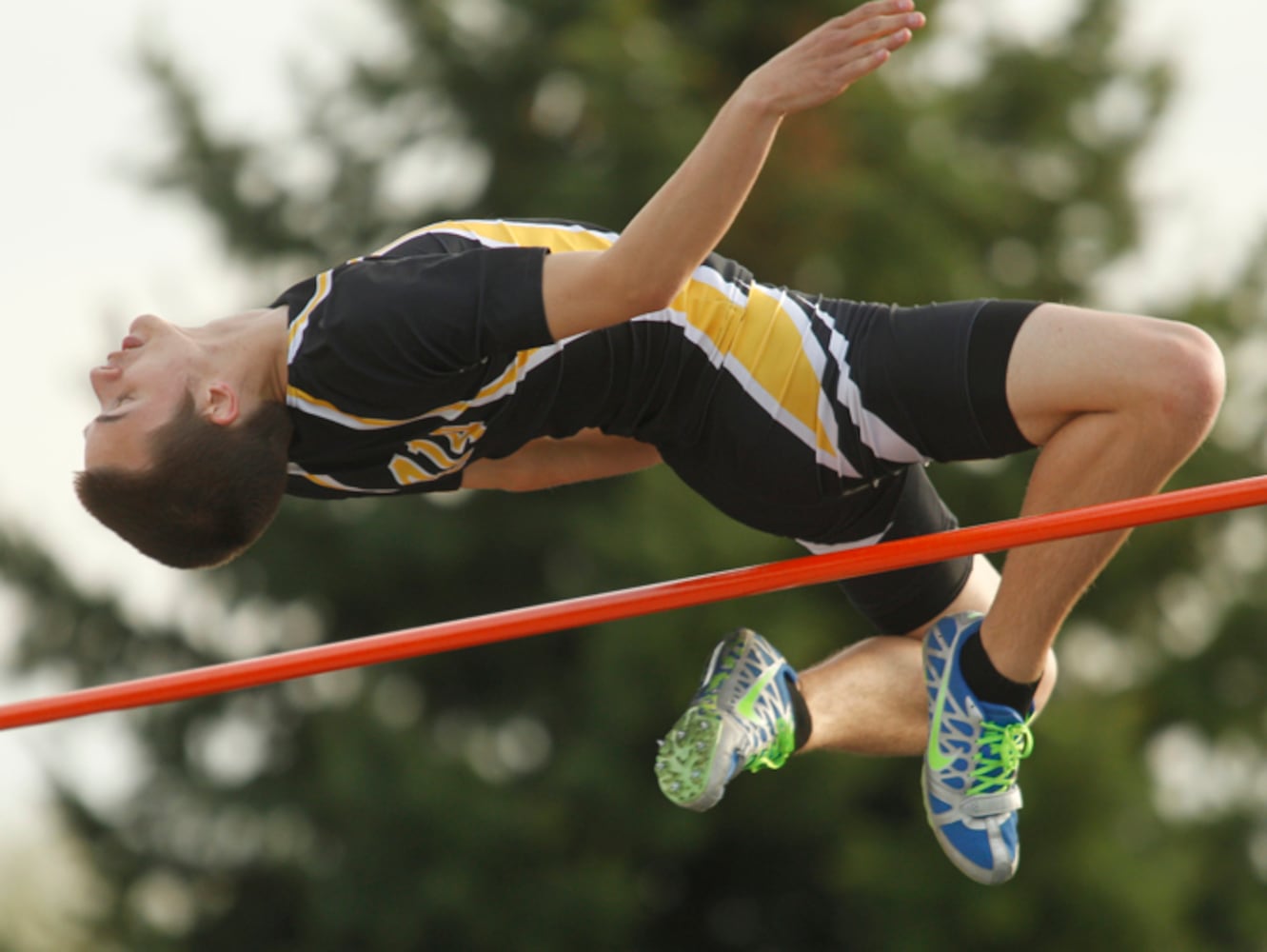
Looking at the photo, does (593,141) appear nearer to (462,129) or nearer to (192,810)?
(462,129)

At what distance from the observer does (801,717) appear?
3.44 meters

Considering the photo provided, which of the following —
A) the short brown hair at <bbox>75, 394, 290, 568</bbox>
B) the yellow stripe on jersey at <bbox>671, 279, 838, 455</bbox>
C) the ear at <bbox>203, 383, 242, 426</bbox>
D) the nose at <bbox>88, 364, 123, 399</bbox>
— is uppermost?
the nose at <bbox>88, 364, 123, 399</bbox>

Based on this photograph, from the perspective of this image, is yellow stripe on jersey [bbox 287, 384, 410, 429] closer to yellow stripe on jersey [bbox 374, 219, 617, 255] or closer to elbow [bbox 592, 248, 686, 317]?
yellow stripe on jersey [bbox 374, 219, 617, 255]

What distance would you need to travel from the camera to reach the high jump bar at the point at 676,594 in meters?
2.79

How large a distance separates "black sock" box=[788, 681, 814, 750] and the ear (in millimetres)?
1192

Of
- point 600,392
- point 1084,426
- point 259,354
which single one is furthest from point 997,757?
point 259,354

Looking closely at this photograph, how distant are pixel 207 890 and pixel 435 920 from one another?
82.0 inches

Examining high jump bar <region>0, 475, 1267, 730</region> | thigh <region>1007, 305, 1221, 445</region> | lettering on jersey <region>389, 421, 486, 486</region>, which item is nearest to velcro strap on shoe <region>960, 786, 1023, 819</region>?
high jump bar <region>0, 475, 1267, 730</region>

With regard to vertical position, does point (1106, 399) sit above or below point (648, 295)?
below

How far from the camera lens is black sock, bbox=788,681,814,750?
344 cm

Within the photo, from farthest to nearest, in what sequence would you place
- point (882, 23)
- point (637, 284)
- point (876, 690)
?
1. point (876, 690)
2. point (637, 284)
3. point (882, 23)

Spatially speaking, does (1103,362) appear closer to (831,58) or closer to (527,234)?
(831,58)

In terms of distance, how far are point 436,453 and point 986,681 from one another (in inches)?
40.8

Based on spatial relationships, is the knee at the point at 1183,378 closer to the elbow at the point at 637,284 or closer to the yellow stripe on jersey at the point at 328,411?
the elbow at the point at 637,284
